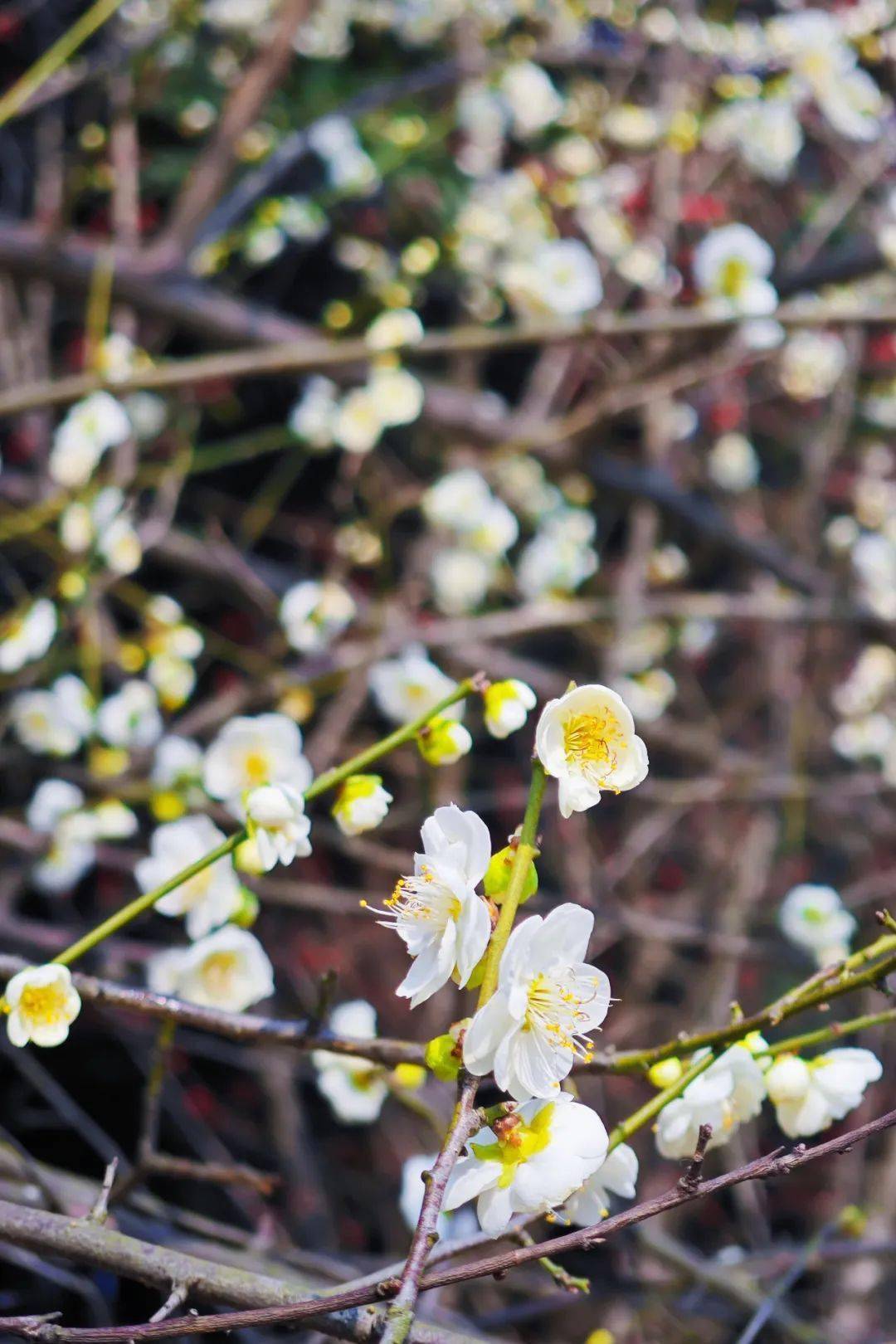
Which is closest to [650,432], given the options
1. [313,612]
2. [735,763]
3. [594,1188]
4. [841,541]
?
[841,541]

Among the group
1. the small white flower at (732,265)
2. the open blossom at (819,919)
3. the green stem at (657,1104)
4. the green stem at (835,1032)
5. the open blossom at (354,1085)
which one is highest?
the small white flower at (732,265)

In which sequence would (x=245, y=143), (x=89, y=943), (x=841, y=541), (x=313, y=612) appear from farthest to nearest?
1. (x=841, y=541)
2. (x=245, y=143)
3. (x=313, y=612)
4. (x=89, y=943)

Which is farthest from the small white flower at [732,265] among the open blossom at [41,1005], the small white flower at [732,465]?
the open blossom at [41,1005]

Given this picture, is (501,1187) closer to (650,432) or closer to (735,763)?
(735,763)

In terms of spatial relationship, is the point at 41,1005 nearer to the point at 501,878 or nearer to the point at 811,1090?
the point at 501,878

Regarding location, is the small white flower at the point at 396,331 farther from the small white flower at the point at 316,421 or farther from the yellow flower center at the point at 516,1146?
the yellow flower center at the point at 516,1146

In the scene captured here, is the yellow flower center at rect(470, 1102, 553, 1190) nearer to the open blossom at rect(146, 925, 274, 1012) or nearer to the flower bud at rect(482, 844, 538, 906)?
the flower bud at rect(482, 844, 538, 906)
